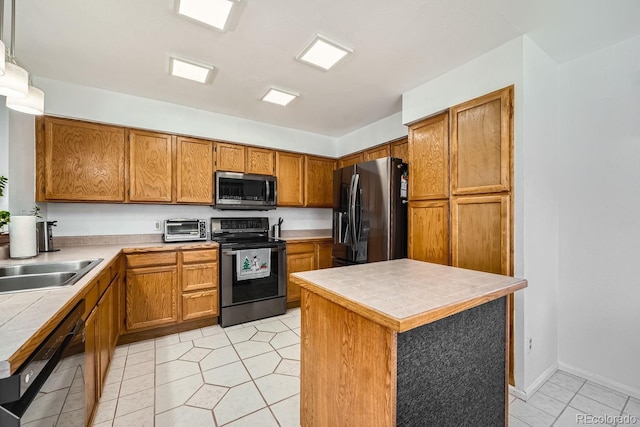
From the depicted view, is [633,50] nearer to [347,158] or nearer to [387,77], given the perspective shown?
[387,77]

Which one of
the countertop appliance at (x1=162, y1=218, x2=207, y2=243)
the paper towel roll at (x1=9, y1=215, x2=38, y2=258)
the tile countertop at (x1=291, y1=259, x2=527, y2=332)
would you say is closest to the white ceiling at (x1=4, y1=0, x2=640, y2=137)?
the paper towel roll at (x1=9, y1=215, x2=38, y2=258)

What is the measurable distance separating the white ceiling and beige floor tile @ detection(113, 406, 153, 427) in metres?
2.58

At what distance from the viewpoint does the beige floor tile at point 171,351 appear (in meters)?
2.44

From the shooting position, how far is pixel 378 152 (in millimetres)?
3762

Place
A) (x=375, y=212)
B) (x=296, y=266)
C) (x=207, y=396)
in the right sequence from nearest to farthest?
(x=207, y=396), (x=375, y=212), (x=296, y=266)

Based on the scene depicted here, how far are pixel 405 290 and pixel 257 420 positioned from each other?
1.31 m

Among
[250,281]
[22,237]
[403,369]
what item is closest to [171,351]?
[250,281]

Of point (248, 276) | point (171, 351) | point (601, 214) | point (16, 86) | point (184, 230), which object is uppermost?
point (16, 86)

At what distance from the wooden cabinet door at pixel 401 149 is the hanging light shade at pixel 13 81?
3174mm

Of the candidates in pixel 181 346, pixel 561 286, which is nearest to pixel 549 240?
pixel 561 286

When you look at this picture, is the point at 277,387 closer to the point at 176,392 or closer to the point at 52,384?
the point at 176,392

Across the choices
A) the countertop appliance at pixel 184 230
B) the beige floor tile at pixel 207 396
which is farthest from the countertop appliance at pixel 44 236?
the beige floor tile at pixel 207 396

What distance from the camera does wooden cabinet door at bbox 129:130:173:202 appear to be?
3006mm

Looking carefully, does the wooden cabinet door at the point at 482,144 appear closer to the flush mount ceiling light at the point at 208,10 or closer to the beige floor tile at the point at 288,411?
the flush mount ceiling light at the point at 208,10
